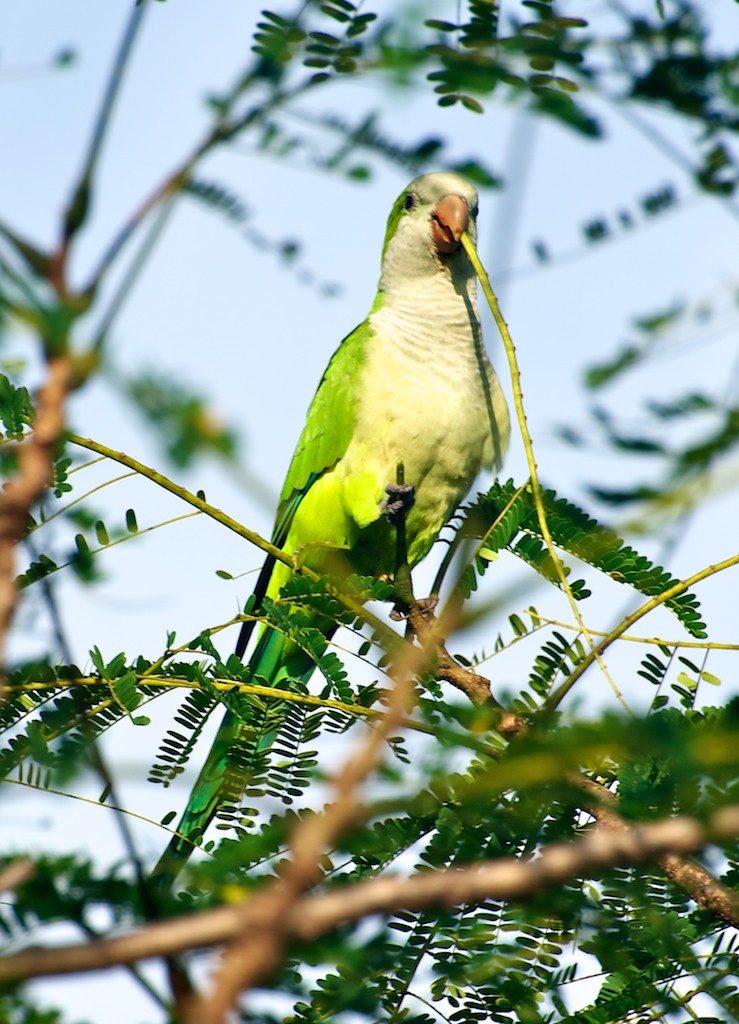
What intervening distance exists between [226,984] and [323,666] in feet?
6.49

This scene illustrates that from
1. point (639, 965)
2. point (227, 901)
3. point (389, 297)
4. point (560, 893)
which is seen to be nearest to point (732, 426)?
point (560, 893)

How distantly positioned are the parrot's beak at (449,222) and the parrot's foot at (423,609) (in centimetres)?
148

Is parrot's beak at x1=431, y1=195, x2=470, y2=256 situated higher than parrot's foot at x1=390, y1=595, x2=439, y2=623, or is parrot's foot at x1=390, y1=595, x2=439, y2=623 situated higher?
parrot's beak at x1=431, y1=195, x2=470, y2=256

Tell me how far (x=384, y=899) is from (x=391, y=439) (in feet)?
11.0

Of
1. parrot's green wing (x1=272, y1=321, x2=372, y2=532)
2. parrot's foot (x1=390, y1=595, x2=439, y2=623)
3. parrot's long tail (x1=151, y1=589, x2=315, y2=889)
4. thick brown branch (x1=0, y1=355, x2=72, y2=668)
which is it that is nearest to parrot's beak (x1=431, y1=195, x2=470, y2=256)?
parrot's green wing (x1=272, y1=321, x2=372, y2=532)

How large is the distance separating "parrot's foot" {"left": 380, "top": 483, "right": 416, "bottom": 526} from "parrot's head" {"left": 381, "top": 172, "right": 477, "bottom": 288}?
→ 3.76 feet

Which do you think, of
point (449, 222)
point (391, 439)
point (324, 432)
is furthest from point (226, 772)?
point (449, 222)

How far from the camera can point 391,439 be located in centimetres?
412

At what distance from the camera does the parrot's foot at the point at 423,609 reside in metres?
3.65

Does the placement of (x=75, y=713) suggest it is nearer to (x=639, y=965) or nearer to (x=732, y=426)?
(x=639, y=965)

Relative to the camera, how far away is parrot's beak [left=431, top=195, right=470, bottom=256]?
4.48 metres

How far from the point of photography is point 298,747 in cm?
266

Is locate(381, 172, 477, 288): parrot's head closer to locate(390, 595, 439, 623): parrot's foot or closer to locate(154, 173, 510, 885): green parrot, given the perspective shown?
locate(154, 173, 510, 885): green parrot

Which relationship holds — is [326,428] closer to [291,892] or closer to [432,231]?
[432,231]
